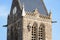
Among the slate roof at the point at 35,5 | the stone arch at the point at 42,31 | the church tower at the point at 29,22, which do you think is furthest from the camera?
the slate roof at the point at 35,5

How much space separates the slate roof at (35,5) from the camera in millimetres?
46206

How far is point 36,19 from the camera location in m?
45.2

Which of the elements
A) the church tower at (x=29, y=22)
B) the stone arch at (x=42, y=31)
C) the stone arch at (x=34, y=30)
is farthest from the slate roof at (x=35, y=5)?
the stone arch at (x=34, y=30)

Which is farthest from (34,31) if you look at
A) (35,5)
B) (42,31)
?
(35,5)

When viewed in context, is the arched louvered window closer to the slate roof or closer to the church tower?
the church tower

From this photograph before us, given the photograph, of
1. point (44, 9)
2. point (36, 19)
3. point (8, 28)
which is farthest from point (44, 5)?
point (8, 28)

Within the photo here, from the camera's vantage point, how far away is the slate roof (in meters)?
46.2

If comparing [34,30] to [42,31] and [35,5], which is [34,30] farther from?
[35,5]

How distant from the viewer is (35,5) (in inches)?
1859

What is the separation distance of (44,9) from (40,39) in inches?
216

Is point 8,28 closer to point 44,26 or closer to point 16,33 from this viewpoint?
point 16,33

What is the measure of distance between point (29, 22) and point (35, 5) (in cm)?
404

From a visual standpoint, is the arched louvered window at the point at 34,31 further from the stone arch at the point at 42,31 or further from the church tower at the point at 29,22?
the stone arch at the point at 42,31

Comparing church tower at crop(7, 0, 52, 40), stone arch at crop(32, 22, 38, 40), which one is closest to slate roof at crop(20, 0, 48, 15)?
church tower at crop(7, 0, 52, 40)
